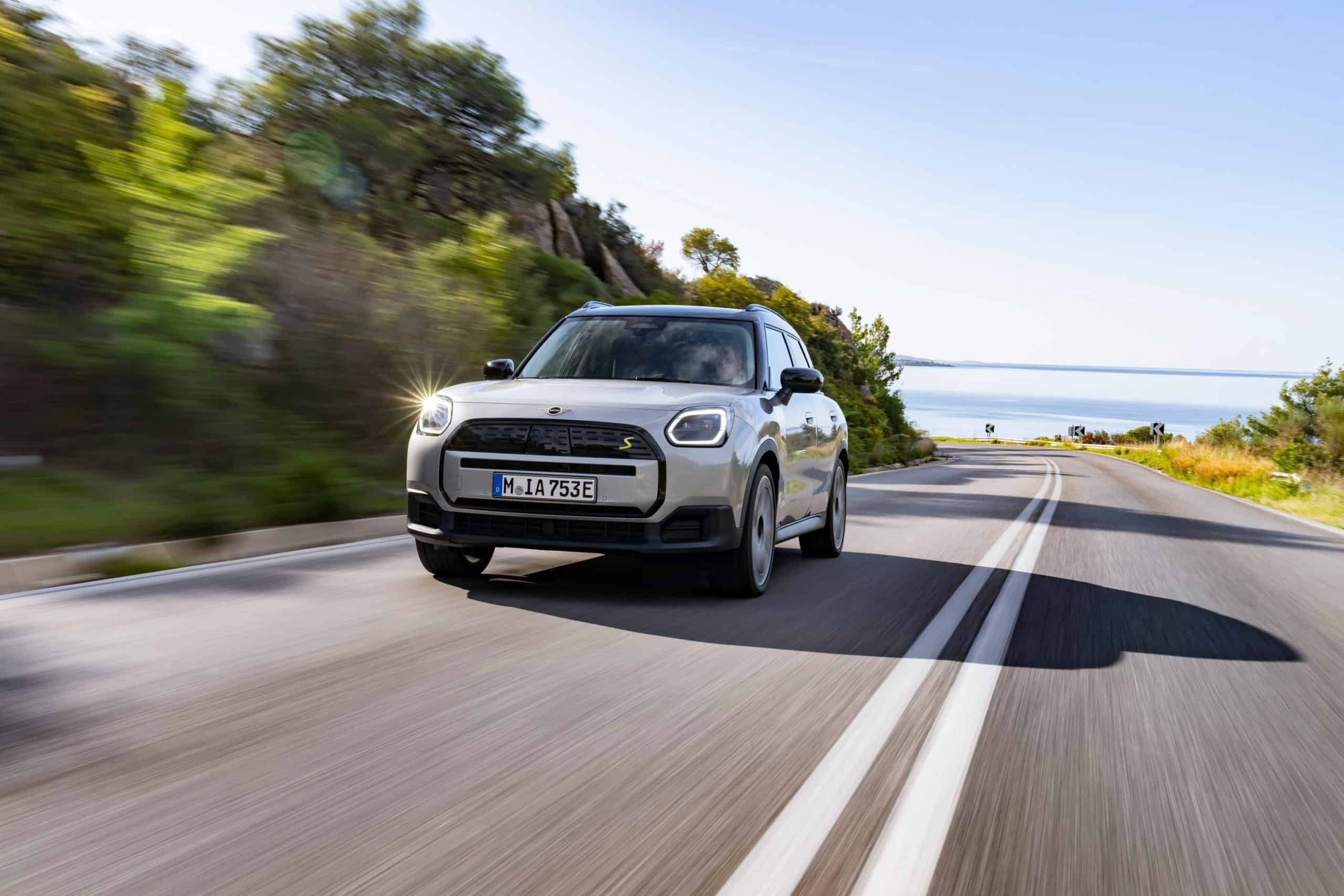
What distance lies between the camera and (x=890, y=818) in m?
3.15

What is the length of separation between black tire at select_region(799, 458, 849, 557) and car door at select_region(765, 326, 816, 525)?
0.81 metres

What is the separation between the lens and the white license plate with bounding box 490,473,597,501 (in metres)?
6.06

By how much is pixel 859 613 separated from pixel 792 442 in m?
1.58

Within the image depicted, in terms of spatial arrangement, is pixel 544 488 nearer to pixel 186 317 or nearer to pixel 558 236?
pixel 186 317

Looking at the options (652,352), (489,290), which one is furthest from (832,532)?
(489,290)

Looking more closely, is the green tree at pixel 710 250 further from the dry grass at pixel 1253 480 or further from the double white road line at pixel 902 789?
the double white road line at pixel 902 789

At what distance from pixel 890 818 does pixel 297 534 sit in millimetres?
6651

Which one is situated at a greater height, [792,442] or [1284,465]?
[792,442]

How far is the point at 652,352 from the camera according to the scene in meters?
7.53

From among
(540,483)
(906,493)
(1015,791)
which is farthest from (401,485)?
(906,493)

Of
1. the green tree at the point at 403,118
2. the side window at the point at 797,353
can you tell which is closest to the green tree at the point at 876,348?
the green tree at the point at 403,118

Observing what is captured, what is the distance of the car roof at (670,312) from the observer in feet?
25.7

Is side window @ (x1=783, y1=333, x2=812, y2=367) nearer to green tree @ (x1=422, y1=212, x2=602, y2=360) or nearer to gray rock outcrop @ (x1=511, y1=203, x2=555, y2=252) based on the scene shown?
green tree @ (x1=422, y1=212, x2=602, y2=360)

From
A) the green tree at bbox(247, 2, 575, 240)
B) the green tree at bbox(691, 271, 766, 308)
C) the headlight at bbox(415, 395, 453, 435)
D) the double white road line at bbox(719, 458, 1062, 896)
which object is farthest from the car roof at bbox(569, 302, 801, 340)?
the green tree at bbox(691, 271, 766, 308)
